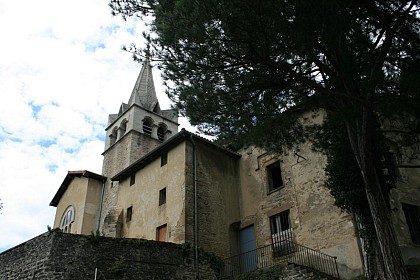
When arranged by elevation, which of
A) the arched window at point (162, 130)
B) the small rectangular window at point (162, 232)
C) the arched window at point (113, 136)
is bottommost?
the small rectangular window at point (162, 232)

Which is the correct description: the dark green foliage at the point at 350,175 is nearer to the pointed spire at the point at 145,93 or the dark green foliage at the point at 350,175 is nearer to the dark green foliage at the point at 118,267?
the dark green foliage at the point at 118,267

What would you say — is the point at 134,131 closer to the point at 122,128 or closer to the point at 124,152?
the point at 124,152

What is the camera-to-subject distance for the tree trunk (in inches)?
303

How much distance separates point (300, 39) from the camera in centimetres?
813

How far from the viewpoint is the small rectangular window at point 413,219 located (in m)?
13.6

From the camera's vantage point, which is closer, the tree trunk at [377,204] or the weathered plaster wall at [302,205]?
the tree trunk at [377,204]

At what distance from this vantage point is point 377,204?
8375 mm

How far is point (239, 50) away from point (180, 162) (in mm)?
9065

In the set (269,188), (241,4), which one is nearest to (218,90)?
(241,4)

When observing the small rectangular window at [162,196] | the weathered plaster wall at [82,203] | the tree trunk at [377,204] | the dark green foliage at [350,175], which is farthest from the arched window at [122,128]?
Answer: the tree trunk at [377,204]

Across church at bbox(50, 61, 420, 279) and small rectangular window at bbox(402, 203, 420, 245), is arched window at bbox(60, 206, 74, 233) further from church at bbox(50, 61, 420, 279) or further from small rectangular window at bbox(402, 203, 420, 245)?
small rectangular window at bbox(402, 203, 420, 245)

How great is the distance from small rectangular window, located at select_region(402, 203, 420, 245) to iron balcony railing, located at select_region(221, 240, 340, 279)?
3.09 m

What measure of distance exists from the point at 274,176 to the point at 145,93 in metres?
18.0

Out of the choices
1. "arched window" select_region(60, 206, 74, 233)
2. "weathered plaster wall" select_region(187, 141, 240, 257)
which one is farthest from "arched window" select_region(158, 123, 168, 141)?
"weathered plaster wall" select_region(187, 141, 240, 257)
